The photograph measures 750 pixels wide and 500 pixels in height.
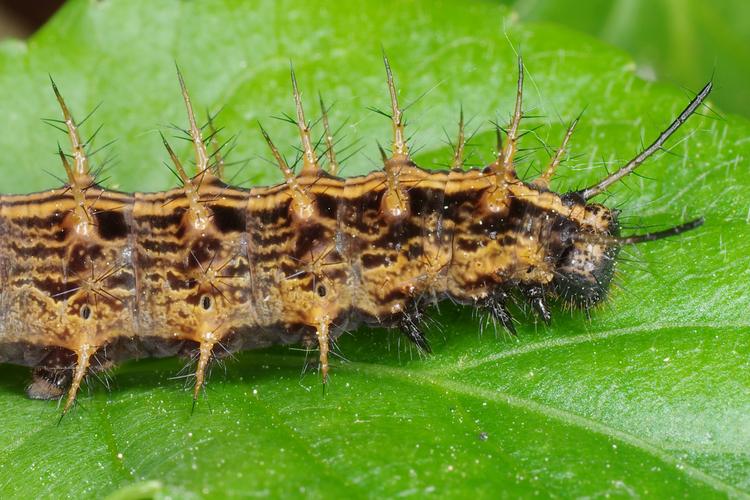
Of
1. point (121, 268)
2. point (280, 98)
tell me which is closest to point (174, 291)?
point (121, 268)

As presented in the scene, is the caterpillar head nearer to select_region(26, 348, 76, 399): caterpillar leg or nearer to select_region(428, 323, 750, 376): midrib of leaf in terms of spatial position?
select_region(428, 323, 750, 376): midrib of leaf

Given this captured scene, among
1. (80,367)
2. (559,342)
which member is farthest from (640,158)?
(80,367)

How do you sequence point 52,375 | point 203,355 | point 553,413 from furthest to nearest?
point 52,375, point 203,355, point 553,413

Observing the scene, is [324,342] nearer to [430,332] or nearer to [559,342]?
[430,332]

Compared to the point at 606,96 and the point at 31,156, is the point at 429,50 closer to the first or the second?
the point at 606,96

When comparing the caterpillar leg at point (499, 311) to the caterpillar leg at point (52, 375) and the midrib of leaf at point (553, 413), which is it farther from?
the caterpillar leg at point (52, 375)

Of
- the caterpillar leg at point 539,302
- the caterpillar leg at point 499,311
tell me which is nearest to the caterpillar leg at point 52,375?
the caterpillar leg at point 499,311
